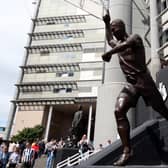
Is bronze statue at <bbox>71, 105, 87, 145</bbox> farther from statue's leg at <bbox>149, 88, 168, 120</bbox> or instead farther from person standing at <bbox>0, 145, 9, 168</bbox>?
statue's leg at <bbox>149, 88, 168, 120</bbox>

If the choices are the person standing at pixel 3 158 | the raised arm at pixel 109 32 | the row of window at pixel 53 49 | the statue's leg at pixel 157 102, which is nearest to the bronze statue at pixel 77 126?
the person standing at pixel 3 158

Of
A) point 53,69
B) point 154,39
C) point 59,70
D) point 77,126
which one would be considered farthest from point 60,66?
point 77,126

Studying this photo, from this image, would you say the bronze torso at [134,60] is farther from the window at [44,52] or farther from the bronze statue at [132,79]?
the window at [44,52]

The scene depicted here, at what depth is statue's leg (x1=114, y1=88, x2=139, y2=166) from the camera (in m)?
3.90

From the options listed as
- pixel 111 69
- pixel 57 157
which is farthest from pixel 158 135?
pixel 111 69

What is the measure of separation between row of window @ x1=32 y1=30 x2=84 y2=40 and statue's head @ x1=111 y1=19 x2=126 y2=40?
41904mm

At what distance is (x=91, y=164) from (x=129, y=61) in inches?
63.3

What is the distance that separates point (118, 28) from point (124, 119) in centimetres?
143

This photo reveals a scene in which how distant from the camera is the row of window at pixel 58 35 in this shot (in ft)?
152

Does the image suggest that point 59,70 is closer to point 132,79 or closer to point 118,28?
point 118,28

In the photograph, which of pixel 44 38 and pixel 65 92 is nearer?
pixel 65 92

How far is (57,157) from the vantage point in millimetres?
12500

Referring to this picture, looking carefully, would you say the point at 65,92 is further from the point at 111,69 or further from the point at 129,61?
the point at 129,61

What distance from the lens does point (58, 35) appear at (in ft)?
154
